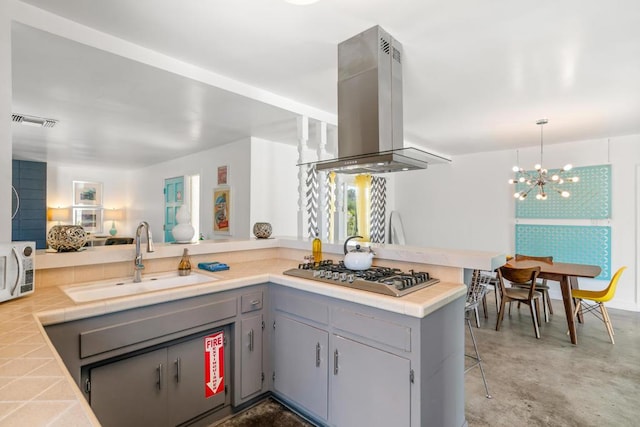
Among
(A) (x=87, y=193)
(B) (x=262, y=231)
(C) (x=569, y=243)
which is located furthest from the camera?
(A) (x=87, y=193)

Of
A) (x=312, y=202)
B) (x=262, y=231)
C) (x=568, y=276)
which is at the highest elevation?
(x=312, y=202)

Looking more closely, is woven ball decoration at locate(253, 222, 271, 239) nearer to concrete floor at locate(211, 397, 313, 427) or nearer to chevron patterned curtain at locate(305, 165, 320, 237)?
concrete floor at locate(211, 397, 313, 427)

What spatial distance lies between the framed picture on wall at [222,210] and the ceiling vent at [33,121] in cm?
217

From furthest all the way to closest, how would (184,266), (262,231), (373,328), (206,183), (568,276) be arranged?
1. (206,183)
2. (568,276)
3. (262,231)
4. (184,266)
5. (373,328)

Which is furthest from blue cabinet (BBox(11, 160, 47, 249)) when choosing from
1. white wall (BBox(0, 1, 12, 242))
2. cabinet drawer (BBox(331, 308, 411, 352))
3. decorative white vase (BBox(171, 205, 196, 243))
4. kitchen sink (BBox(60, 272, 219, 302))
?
cabinet drawer (BBox(331, 308, 411, 352))

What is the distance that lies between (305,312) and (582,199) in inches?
201

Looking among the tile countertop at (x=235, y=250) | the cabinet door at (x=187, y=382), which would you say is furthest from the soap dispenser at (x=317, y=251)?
the cabinet door at (x=187, y=382)

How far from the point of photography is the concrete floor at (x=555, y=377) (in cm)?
211

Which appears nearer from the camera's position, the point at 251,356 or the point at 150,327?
the point at 150,327

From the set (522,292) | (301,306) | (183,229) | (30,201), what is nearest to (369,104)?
(301,306)

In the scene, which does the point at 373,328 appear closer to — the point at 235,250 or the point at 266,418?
the point at 266,418

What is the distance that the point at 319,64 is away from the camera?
253 centimetres

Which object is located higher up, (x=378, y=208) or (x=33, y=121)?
(x=33, y=121)

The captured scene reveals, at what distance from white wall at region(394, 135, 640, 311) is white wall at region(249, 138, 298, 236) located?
2.98 metres
